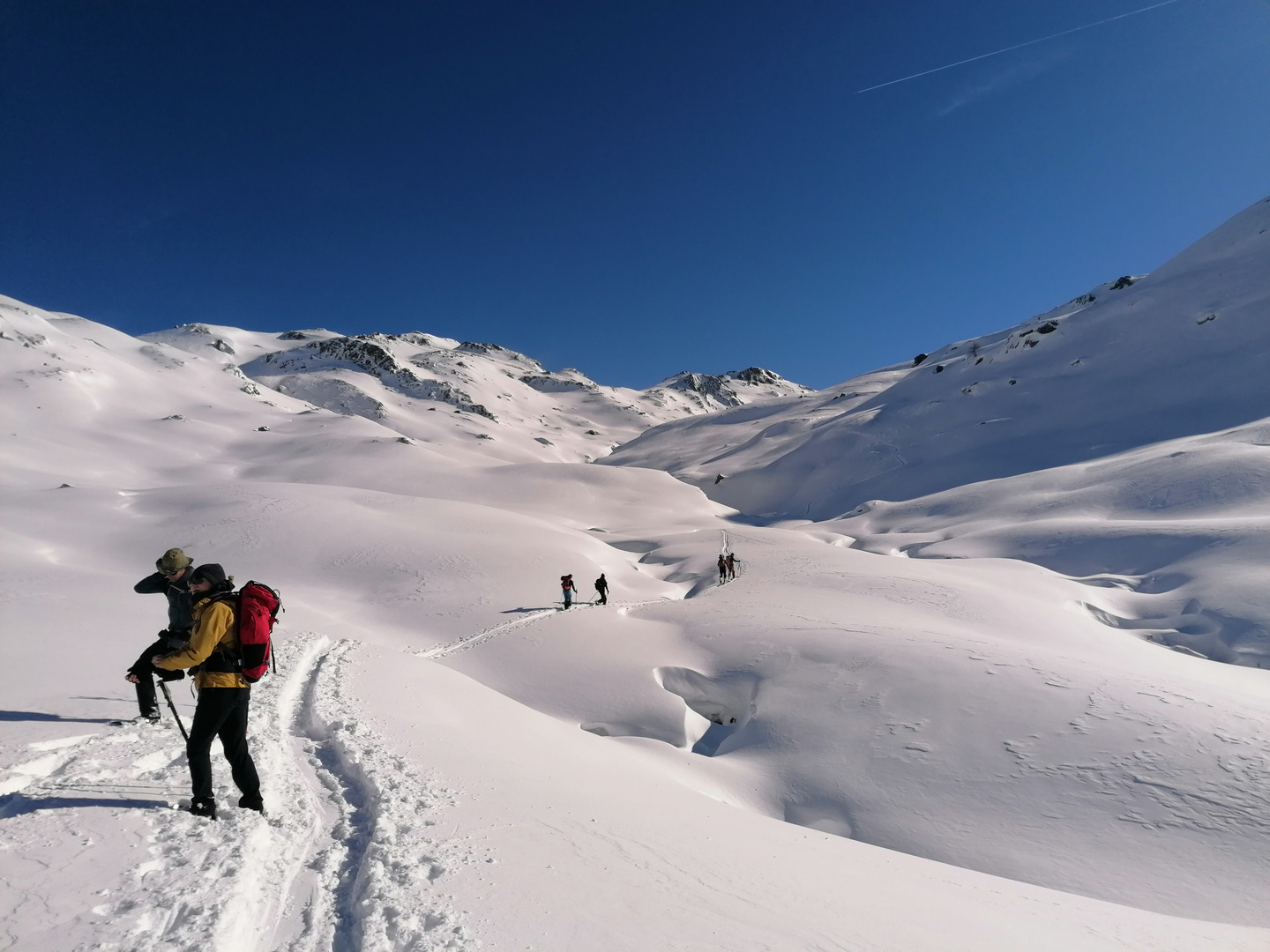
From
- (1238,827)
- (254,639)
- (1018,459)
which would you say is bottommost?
(1238,827)

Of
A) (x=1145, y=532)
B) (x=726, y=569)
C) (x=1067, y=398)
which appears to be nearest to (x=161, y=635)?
(x=726, y=569)

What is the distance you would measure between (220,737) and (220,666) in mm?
539

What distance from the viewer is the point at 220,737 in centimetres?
451

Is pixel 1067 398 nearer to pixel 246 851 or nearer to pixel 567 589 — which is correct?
pixel 567 589

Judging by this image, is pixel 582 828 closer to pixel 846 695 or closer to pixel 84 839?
pixel 84 839

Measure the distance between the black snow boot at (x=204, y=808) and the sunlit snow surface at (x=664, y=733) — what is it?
0.13 metres

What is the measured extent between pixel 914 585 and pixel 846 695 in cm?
1095

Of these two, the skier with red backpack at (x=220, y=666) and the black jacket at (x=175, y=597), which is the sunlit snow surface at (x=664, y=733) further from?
the black jacket at (x=175, y=597)

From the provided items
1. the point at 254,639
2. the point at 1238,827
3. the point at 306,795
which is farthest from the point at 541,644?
the point at 1238,827


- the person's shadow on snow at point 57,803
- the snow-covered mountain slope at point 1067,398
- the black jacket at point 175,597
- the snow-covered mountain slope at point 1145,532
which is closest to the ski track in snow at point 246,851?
the person's shadow on snow at point 57,803

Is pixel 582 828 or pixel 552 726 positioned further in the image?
pixel 552 726

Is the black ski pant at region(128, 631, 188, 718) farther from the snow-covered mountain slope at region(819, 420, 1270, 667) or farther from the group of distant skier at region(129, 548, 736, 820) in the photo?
Answer: the snow-covered mountain slope at region(819, 420, 1270, 667)

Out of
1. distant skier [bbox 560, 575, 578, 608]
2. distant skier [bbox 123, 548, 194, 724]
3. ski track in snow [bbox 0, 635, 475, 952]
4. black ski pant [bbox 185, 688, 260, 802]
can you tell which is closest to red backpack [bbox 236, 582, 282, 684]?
black ski pant [bbox 185, 688, 260, 802]

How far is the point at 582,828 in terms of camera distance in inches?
202
